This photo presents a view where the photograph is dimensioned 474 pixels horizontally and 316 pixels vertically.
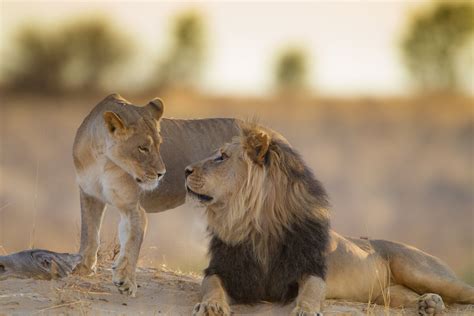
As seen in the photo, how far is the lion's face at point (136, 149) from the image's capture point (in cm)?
680

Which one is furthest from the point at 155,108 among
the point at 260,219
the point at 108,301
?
the point at 108,301

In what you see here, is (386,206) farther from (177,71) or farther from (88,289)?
(88,289)

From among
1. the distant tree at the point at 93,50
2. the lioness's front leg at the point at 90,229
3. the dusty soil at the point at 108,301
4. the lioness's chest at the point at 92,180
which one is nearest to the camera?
the dusty soil at the point at 108,301

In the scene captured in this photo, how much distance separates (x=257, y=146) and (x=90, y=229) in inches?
57.2

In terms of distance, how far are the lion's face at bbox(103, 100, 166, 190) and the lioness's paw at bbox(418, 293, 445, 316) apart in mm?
1748

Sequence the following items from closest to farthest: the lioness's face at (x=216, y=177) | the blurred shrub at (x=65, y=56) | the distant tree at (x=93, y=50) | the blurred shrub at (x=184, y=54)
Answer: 1. the lioness's face at (x=216, y=177)
2. the blurred shrub at (x=65, y=56)
3. the distant tree at (x=93, y=50)
4. the blurred shrub at (x=184, y=54)

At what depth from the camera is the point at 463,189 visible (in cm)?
2458

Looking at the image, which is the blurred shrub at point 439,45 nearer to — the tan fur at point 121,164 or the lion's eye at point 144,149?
the tan fur at point 121,164

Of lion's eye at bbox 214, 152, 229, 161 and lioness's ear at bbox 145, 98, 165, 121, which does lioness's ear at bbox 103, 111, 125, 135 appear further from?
lion's eye at bbox 214, 152, 229, 161

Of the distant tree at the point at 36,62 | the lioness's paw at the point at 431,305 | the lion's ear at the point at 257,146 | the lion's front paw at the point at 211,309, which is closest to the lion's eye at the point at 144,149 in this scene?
the lion's ear at the point at 257,146

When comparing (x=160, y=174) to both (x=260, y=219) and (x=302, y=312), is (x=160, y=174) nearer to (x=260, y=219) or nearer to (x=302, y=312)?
(x=260, y=219)

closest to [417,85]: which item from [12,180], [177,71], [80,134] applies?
[177,71]

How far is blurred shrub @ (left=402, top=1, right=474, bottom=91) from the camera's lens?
35.1 metres

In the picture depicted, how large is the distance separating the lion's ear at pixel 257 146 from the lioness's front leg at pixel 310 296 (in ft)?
2.40
